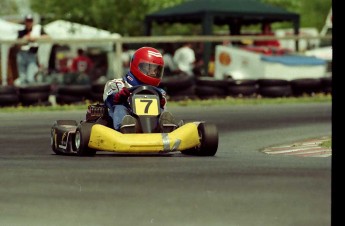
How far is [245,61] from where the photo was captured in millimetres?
22719

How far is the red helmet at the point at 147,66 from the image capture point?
34.0ft

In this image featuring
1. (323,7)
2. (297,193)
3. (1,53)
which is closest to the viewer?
(297,193)

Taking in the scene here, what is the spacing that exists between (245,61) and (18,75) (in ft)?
17.9

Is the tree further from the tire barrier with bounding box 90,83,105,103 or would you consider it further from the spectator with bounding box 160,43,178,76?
the tire barrier with bounding box 90,83,105,103

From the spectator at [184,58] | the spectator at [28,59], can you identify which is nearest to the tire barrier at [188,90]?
the spectator at [28,59]

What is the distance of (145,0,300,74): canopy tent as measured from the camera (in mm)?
26312

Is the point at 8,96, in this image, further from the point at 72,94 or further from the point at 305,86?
the point at 305,86

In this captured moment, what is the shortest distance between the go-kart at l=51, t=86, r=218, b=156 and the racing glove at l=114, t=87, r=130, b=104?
0.05 meters

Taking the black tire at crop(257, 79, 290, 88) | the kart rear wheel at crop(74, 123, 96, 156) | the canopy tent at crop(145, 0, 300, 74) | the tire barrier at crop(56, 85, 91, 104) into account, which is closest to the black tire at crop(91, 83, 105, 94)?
the tire barrier at crop(56, 85, 91, 104)

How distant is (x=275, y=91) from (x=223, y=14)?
6658mm

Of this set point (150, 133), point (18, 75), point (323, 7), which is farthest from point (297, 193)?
point (323, 7)

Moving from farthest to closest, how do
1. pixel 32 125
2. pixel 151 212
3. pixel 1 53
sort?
1. pixel 1 53
2. pixel 32 125
3. pixel 151 212

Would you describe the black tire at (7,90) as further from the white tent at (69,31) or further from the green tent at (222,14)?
the white tent at (69,31)

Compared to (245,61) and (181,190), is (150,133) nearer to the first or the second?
(181,190)
